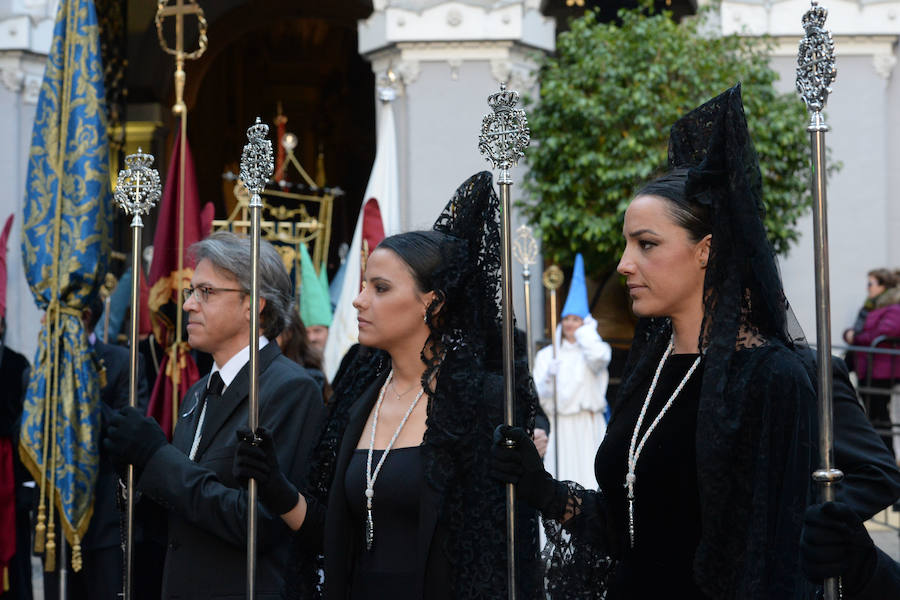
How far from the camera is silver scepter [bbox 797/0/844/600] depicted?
2449 mm

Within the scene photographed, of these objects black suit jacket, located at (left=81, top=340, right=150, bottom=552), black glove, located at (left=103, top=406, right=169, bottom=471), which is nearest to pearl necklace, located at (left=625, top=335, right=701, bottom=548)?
black glove, located at (left=103, top=406, right=169, bottom=471)

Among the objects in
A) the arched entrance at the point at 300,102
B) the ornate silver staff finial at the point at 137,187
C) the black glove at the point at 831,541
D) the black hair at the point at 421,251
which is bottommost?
the black glove at the point at 831,541

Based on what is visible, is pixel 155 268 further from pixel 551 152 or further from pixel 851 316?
pixel 851 316

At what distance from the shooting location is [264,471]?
3.21 metres

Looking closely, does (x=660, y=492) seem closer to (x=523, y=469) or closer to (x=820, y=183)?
(x=523, y=469)

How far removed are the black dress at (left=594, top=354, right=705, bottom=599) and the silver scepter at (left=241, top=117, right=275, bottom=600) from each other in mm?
925

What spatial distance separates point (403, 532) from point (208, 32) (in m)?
15.2

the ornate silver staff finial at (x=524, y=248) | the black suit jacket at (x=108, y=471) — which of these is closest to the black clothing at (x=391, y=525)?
the black suit jacket at (x=108, y=471)

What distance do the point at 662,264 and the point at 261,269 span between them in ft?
5.11

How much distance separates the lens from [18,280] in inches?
478

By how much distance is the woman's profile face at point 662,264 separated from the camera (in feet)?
9.35

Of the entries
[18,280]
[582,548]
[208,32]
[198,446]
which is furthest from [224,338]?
[208,32]

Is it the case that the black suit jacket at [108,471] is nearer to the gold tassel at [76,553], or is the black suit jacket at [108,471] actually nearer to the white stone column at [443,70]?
the gold tassel at [76,553]

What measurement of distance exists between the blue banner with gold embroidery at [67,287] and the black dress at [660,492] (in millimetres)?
2463
